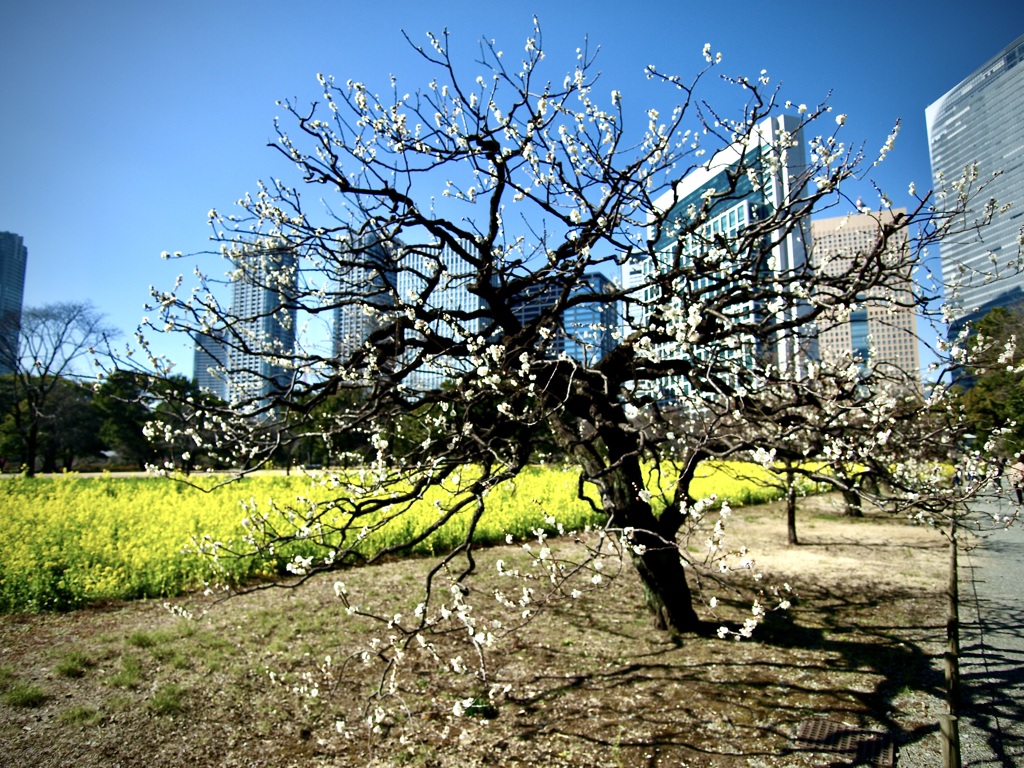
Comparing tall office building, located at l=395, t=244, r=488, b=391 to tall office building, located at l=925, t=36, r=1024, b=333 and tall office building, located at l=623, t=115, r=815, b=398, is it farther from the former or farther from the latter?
tall office building, located at l=925, t=36, r=1024, b=333

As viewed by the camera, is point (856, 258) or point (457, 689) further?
point (856, 258)

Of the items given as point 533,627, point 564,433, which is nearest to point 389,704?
point 533,627

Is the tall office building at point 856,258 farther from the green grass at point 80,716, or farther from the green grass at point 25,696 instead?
the green grass at point 25,696

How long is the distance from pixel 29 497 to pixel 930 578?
53.1 ft

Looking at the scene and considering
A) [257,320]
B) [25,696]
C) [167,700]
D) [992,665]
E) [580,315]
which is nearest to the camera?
[25,696]

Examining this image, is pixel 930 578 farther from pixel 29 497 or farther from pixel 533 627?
pixel 29 497

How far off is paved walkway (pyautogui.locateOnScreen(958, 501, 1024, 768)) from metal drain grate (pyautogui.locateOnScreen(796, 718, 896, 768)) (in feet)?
1.44

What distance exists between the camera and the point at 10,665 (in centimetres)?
466

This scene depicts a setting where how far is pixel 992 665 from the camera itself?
495cm

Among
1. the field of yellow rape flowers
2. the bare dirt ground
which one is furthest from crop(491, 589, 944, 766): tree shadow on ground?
the field of yellow rape flowers

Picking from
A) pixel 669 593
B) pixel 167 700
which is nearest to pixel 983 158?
pixel 669 593

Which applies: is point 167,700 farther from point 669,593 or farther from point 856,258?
point 856,258

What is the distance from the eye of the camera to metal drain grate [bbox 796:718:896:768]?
3457mm

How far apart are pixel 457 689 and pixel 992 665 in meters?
4.78
